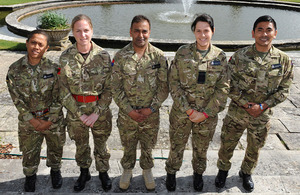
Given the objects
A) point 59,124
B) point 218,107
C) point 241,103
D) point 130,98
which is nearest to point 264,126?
point 241,103

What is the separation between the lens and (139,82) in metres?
3.17

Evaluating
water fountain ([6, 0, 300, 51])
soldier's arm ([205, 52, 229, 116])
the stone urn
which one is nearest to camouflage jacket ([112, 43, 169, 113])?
soldier's arm ([205, 52, 229, 116])

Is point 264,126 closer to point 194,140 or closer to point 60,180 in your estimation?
point 194,140

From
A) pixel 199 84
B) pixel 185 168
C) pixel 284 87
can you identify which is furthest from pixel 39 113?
pixel 284 87

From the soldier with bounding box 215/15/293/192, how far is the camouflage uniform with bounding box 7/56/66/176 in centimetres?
218

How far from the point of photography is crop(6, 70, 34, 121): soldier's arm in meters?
3.05

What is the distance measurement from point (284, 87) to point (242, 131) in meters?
0.75

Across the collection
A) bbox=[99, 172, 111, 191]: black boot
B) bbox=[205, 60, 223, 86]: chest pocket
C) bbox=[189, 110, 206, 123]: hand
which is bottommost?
bbox=[99, 172, 111, 191]: black boot

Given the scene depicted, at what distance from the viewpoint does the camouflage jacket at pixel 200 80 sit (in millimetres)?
3091

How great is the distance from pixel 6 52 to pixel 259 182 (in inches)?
334

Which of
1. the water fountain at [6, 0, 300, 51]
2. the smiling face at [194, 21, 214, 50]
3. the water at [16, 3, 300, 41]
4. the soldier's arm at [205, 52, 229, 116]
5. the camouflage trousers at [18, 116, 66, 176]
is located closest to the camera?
the smiling face at [194, 21, 214, 50]

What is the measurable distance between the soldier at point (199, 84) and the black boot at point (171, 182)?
20.8 inches

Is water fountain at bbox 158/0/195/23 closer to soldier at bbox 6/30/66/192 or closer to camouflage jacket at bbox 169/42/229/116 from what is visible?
camouflage jacket at bbox 169/42/229/116

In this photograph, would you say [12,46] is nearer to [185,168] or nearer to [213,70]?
[185,168]
